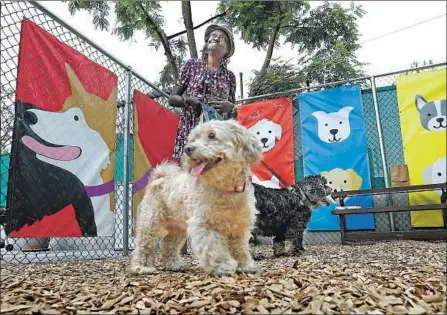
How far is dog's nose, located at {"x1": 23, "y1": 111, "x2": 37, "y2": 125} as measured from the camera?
2.69 m

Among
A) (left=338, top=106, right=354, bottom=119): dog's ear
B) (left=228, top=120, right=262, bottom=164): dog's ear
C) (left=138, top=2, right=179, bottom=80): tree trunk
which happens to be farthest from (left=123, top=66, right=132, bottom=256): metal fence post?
(left=138, top=2, right=179, bottom=80): tree trunk

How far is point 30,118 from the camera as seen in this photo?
273cm

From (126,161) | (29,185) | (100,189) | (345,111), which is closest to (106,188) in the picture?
(100,189)

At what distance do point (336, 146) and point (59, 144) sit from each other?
4386 millimetres

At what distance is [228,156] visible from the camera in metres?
2.04

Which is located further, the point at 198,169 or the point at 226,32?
the point at 226,32

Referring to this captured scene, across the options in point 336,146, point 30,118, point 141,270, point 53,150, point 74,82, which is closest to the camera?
point 141,270

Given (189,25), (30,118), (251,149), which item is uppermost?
(189,25)

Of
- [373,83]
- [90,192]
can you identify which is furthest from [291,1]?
[90,192]

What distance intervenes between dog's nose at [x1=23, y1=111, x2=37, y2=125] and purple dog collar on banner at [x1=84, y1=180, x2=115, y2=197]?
2.51 feet

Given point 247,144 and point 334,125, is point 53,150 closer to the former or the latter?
point 247,144

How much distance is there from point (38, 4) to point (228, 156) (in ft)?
7.07

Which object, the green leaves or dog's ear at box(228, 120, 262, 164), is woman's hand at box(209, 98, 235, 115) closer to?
dog's ear at box(228, 120, 262, 164)

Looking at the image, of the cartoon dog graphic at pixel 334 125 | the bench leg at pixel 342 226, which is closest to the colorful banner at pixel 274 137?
the cartoon dog graphic at pixel 334 125
